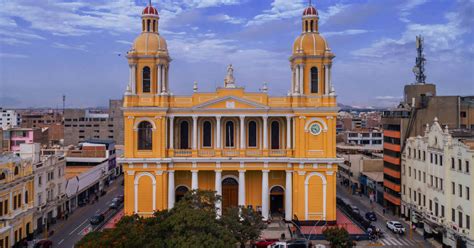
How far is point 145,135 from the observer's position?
48750mm

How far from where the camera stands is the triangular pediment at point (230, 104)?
4891 centimetres

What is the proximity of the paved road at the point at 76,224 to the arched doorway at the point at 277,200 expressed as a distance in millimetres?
19428

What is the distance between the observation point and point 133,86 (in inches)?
1935

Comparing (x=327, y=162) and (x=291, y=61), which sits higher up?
(x=291, y=61)

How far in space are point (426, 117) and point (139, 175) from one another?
3242cm

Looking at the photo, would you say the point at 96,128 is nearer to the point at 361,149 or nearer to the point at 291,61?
the point at 361,149

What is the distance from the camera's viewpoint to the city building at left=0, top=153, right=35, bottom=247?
40812mm

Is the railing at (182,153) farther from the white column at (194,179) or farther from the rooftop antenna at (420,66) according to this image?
the rooftop antenna at (420,66)

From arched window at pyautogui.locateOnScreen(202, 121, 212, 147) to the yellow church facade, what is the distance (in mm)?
733

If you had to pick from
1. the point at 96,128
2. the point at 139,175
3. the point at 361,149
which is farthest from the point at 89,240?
the point at 96,128

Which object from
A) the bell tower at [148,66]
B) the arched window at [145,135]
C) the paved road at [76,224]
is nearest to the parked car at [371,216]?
the arched window at [145,135]

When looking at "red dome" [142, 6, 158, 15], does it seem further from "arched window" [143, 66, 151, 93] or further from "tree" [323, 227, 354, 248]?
"tree" [323, 227, 354, 248]

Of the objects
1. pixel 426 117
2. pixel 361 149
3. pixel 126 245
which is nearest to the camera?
pixel 126 245

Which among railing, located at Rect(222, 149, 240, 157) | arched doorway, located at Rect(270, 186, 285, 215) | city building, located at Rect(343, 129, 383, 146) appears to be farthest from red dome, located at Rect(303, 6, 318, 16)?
city building, located at Rect(343, 129, 383, 146)
